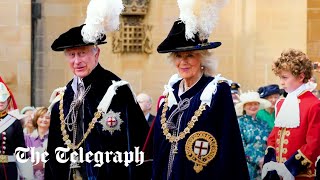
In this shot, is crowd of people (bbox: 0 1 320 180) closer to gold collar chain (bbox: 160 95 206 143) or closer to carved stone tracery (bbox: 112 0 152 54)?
gold collar chain (bbox: 160 95 206 143)

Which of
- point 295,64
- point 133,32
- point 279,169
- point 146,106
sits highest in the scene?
point 133,32

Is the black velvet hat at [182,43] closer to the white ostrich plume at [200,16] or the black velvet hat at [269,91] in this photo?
the white ostrich plume at [200,16]

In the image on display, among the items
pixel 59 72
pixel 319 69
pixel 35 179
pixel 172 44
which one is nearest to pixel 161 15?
pixel 59 72

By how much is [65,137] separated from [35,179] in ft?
8.79

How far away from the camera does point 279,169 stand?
31.3ft

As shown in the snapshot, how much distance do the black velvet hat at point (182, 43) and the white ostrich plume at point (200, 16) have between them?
0.04 meters

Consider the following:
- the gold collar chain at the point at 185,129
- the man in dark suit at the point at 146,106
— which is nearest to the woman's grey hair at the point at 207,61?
the gold collar chain at the point at 185,129

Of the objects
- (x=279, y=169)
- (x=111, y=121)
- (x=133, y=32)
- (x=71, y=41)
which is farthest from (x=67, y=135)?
(x=133, y=32)

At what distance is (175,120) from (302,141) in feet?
4.77

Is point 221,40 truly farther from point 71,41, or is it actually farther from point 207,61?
point 207,61

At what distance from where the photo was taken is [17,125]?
1090 centimetres

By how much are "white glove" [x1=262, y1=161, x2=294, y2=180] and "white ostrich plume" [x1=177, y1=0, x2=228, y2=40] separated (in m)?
1.54

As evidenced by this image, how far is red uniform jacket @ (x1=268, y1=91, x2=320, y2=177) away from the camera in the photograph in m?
9.43

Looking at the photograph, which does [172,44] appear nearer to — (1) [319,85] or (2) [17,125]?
(2) [17,125]
